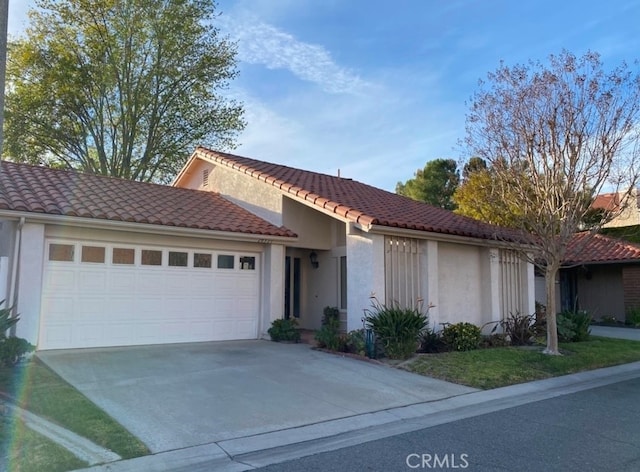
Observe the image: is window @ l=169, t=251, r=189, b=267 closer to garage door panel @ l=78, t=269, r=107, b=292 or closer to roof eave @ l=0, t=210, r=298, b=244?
roof eave @ l=0, t=210, r=298, b=244

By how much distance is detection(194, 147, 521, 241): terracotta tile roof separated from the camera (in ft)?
38.7

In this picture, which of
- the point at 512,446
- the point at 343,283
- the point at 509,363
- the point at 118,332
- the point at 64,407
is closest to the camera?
the point at 512,446

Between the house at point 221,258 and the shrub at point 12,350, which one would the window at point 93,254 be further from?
the shrub at point 12,350

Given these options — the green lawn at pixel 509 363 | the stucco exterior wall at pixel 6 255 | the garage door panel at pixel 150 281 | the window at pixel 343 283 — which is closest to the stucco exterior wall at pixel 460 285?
the green lawn at pixel 509 363

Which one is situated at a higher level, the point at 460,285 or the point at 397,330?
the point at 460,285

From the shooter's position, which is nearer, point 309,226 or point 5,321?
point 5,321

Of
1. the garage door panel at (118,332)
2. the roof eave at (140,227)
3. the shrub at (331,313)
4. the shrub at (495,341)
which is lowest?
the shrub at (495,341)

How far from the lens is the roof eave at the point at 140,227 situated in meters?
9.97

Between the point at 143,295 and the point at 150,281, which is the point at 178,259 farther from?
the point at 143,295

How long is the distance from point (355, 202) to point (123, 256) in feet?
19.3

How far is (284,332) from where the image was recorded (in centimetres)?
1295

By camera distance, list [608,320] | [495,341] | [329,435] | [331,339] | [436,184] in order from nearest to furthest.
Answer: [329,435] → [331,339] → [495,341] → [608,320] → [436,184]

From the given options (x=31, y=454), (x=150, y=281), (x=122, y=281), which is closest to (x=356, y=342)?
(x=150, y=281)

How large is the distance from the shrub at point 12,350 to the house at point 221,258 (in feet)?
2.41
